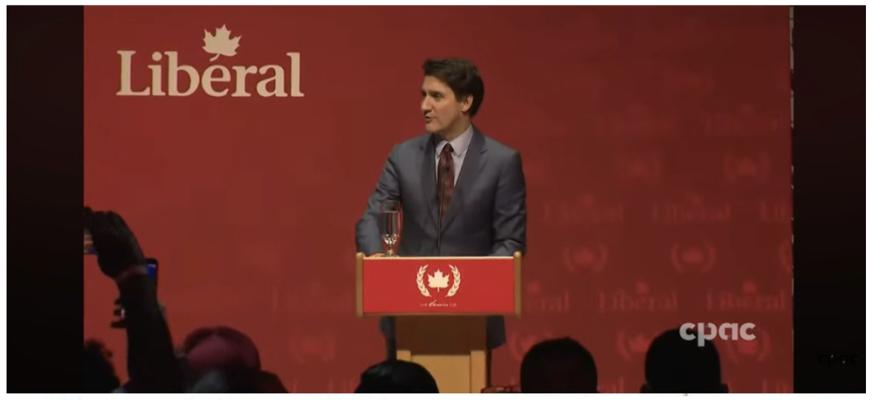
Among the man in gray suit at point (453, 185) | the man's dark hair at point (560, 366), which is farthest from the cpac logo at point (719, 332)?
the man in gray suit at point (453, 185)

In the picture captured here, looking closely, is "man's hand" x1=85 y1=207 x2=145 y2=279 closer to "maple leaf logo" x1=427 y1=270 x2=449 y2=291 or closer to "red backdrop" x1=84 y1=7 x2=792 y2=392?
"red backdrop" x1=84 y1=7 x2=792 y2=392

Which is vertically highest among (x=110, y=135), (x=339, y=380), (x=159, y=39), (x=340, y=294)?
(x=159, y=39)

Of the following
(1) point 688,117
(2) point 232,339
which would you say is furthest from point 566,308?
(2) point 232,339

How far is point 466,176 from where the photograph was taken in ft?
21.5

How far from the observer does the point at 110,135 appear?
6.64 meters

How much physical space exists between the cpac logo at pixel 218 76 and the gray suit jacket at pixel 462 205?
0.65 metres

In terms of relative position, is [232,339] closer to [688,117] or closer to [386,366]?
[386,366]

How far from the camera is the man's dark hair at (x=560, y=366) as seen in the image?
21.8ft

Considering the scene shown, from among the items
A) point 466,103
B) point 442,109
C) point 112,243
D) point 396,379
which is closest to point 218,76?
point 112,243

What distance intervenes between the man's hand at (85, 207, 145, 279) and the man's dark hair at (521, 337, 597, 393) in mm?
1915

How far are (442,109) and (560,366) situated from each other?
4.46 feet

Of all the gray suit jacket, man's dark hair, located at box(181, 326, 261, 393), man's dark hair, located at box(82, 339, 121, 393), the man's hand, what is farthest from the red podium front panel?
man's dark hair, located at box(82, 339, 121, 393)

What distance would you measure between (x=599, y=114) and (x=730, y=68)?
2.16 feet

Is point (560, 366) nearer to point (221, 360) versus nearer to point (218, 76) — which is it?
point (221, 360)
